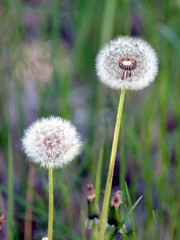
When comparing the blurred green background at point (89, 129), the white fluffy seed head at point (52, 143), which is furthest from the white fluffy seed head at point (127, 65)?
the blurred green background at point (89, 129)

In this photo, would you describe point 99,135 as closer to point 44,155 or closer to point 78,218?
point 78,218

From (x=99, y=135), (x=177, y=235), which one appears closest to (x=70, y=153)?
(x=177, y=235)


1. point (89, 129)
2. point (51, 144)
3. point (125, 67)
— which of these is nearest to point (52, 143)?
point (51, 144)

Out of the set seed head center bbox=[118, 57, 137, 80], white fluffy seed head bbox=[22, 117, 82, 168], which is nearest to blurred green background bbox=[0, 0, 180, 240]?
white fluffy seed head bbox=[22, 117, 82, 168]

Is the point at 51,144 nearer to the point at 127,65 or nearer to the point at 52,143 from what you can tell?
the point at 52,143

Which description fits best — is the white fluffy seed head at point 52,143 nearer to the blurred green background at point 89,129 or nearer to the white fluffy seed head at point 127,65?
the white fluffy seed head at point 127,65

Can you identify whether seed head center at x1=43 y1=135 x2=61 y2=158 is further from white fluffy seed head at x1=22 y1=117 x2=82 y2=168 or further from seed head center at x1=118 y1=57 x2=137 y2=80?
seed head center at x1=118 y1=57 x2=137 y2=80

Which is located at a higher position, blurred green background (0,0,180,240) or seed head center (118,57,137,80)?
seed head center (118,57,137,80)
